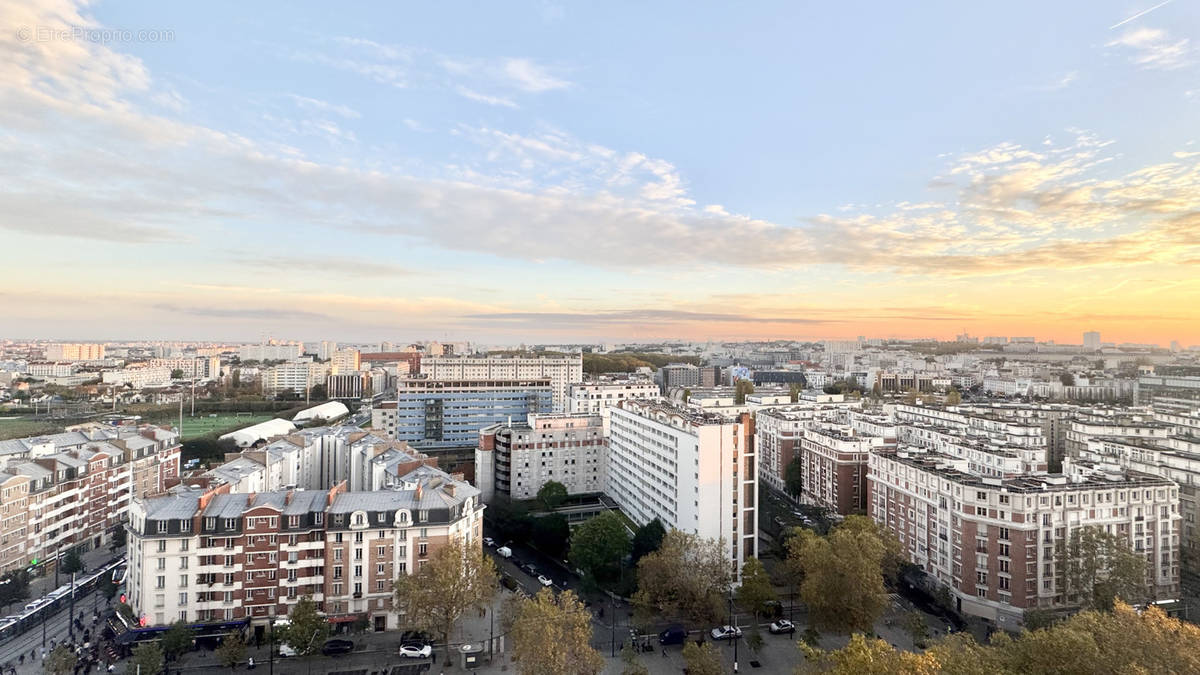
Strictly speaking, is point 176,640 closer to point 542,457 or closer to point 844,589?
point 844,589

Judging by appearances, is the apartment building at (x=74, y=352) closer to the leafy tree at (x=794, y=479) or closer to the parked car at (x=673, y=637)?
the leafy tree at (x=794, y=479)

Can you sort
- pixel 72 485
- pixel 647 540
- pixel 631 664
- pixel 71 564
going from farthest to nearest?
pixel 72 485 < pixel 647 540 < pixel 71 564 < pixel 631 664

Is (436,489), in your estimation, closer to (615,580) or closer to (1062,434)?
(615,580)

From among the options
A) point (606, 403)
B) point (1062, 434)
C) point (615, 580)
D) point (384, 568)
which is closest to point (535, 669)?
point (384, 568)

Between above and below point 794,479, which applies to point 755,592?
above

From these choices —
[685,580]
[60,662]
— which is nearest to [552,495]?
[685,580]

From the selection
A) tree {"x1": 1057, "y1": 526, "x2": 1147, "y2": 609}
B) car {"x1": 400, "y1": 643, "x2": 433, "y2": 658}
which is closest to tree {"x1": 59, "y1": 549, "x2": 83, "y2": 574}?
car {"x1": 400, "y1": 643, "x2": 433, "y2": 658}
